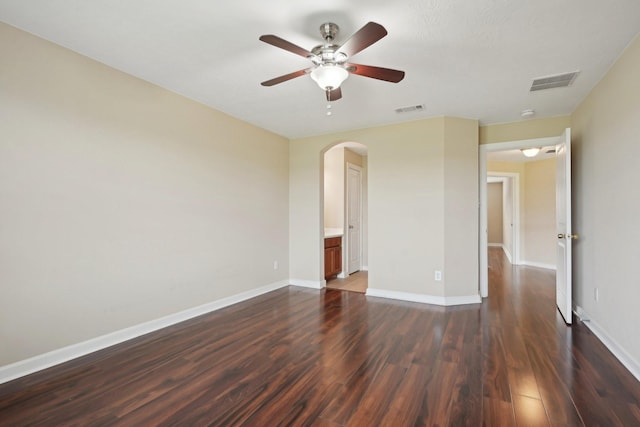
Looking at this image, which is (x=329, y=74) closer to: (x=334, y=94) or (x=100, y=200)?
(x=334, y=94)

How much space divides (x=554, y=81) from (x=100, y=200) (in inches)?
177

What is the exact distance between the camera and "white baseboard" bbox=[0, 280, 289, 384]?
7.14ft

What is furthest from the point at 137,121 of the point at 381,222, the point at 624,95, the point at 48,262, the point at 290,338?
the point at 624,95

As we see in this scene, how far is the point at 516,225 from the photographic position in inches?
286

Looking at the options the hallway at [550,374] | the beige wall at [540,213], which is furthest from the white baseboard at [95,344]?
the beige wall at [540,213]

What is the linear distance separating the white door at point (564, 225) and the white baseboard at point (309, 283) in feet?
10.5

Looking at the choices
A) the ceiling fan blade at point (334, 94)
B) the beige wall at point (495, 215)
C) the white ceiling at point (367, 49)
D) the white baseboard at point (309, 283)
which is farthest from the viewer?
the beige wall at point (495, 215)

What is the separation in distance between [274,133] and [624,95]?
4.09m

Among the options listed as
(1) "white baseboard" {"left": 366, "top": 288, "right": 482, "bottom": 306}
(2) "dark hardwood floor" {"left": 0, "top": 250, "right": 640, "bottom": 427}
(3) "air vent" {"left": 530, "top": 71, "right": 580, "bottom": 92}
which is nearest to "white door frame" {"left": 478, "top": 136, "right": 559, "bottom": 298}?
(1) "white baseboard" {"left": 366, "top": 288, "right": 482, "bottom": 306}

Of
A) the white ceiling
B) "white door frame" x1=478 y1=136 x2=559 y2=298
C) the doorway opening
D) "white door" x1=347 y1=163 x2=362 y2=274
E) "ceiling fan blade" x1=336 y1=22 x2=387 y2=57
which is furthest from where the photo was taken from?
"white door" x1=347 y1=163 x2=362 y2=274

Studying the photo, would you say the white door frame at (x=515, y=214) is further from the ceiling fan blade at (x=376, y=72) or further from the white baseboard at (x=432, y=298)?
the ceiling fan blade at (x=376, y=72)

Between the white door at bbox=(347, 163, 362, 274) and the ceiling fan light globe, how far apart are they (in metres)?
3.80

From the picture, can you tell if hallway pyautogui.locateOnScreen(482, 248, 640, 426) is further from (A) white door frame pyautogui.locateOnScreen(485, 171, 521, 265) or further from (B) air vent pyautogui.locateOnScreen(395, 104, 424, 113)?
(A) white door frame pyautogui.locateOnScreen(485, 171, 521, 265)

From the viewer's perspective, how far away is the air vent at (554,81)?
284 cm
